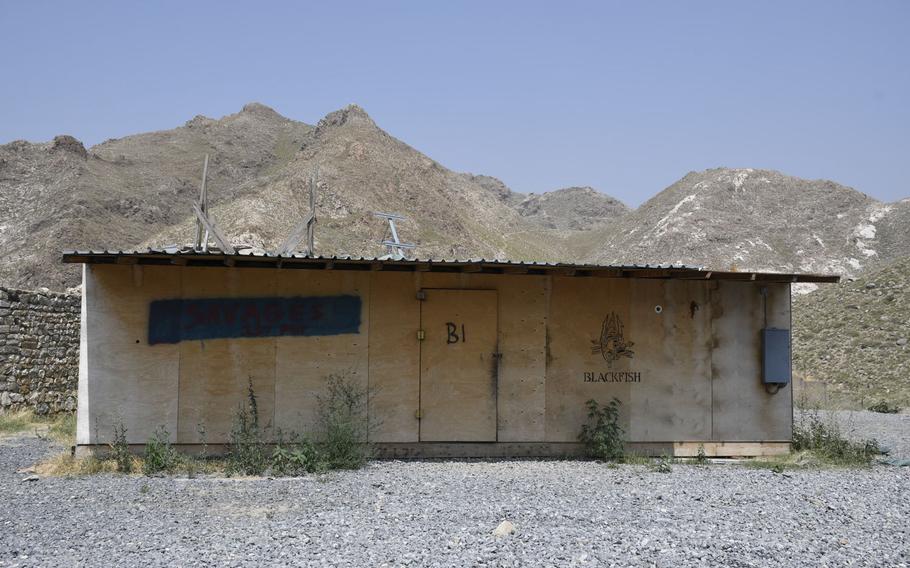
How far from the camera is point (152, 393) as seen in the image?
32.7 feet

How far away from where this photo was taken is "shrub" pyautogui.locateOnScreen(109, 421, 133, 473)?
938 centimetres

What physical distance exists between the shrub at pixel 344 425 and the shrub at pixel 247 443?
76cm

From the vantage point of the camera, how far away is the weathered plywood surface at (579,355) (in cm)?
1091

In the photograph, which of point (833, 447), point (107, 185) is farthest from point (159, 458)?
point (107, 185)

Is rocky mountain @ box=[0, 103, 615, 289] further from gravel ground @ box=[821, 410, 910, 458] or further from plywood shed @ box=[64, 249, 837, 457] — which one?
plywood shed @ box=[64, 249, 837, 457]

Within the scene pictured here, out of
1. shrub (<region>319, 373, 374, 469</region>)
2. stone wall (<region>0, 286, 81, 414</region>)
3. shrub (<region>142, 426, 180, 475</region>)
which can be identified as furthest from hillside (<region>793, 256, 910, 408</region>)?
stone wall (<region>0, 286, 81, 414</region>)

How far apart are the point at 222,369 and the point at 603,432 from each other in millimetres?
5125

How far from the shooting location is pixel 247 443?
9719 mm

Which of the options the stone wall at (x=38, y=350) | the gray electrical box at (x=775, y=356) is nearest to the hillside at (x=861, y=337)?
the gray electrical box at (x=775, y=356)

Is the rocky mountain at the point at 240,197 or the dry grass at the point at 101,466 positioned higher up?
the rocky mountain at the point at 240,197

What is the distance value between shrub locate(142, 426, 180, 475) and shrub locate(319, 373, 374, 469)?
1.76m

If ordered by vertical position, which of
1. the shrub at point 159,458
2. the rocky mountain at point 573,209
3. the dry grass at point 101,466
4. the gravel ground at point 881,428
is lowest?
the gravel ground at point 881,428

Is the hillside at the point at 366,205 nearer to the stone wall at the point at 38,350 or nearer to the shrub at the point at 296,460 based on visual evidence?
the stone wall at the point at 38,350

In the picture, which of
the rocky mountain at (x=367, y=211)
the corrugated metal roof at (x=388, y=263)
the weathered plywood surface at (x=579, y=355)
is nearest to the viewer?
the corrugated metal roof at (x=388, y=263)
